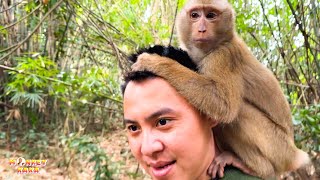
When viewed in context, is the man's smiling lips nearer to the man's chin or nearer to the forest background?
the man's chin

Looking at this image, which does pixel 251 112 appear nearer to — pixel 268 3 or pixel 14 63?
pixel 268 3

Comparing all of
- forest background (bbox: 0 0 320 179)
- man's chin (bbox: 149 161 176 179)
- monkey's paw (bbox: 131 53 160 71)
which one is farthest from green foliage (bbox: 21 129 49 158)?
man's chin (bbox: 149 161 176 179)

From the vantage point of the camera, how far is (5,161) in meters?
6.51

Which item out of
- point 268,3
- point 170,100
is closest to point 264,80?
point 170,100

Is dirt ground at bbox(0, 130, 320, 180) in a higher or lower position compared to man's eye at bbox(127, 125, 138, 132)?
lower

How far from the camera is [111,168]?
5.59 meters

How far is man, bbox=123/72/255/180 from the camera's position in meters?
2.04

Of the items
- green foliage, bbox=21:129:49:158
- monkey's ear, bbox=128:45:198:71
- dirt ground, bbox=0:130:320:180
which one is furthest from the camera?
green foliage, bbox=21:129:49:158

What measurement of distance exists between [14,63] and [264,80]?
14.9 ft

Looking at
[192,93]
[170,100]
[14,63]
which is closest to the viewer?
[170,100]

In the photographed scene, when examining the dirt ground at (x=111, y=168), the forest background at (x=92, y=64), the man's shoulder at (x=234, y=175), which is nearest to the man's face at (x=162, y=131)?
the man's shoulder at (x=234, y=175)

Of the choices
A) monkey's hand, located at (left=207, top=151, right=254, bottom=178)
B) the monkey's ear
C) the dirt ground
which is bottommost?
the dirt ground

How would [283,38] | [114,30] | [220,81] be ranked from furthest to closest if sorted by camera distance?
[114,30]
[283,38]
[220,81]

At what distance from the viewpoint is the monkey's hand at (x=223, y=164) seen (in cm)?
235
